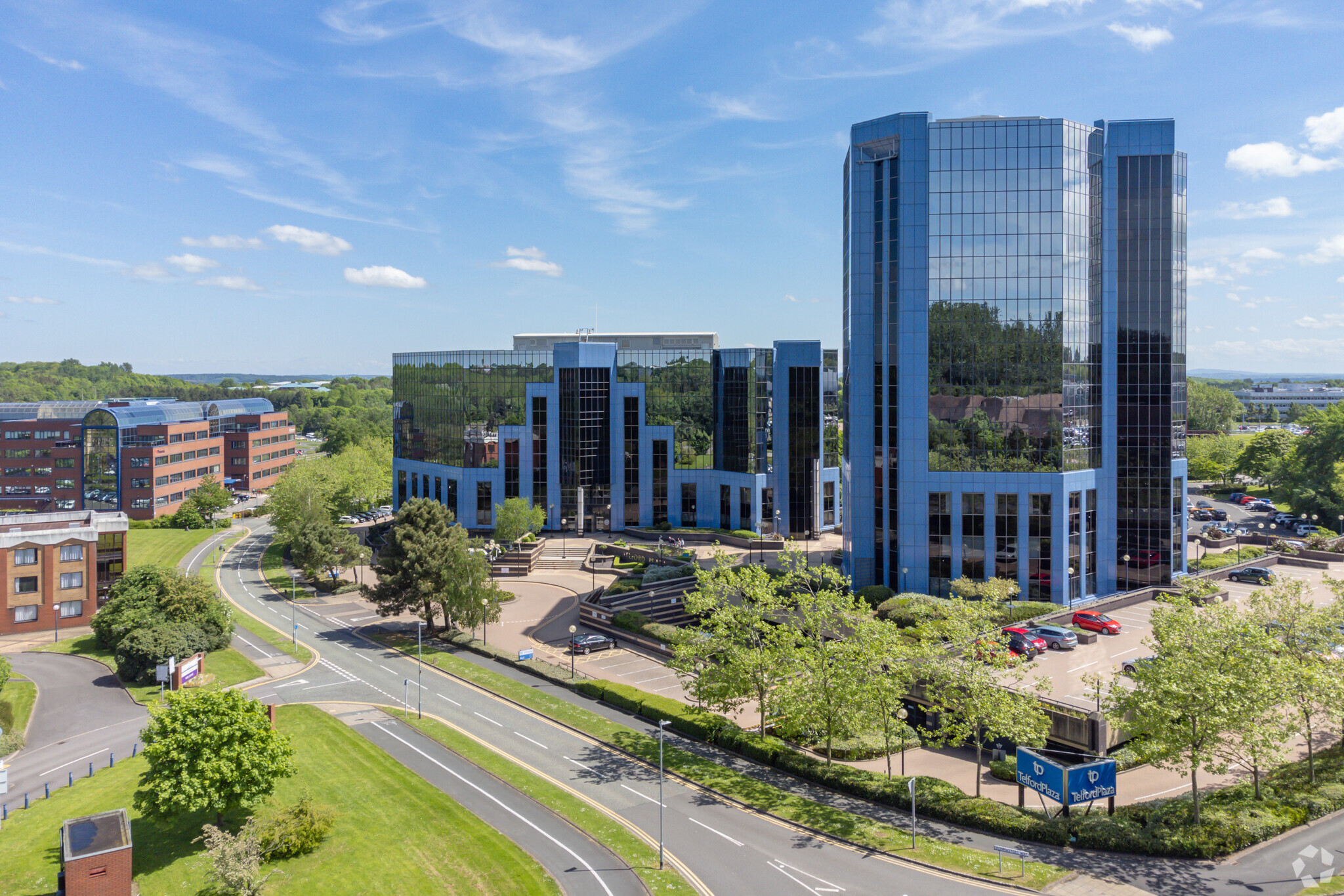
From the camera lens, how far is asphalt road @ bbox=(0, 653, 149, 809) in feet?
162

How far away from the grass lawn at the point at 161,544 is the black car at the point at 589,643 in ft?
227

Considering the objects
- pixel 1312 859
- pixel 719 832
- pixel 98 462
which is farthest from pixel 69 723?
pixel 98 462

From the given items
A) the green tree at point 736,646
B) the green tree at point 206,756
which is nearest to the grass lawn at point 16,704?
the green tree at point 206,756

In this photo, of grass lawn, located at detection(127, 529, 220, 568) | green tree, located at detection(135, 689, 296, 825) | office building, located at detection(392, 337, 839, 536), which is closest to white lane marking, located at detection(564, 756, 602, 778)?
green tree, located at detection(135, 689, 296, 825)

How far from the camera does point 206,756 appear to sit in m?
38.8

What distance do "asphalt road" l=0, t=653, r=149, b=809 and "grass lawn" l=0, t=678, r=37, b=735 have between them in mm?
552

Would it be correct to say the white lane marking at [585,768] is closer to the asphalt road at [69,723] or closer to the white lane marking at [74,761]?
the asphalt road at [69,723]

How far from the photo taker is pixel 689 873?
35156mm

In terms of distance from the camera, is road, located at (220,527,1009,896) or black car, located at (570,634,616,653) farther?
black car, located at (570,634,616,653)

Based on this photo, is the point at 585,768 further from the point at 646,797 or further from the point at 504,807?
the point at 504,807

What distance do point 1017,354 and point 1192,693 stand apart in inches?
1694

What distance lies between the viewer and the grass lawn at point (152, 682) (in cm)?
6359

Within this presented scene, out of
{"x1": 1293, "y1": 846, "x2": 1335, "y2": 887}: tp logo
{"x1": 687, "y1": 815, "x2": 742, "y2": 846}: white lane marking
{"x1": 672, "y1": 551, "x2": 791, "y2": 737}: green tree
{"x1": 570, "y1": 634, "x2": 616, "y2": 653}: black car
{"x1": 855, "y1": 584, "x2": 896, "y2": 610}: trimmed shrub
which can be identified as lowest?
{"x1": 687, "y1": 815, "x2": 742, "y2": 846}: white lane marking

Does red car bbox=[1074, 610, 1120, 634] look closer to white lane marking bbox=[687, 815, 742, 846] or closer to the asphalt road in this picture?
white lane marking bbox=[687, 815, 742, 846]
